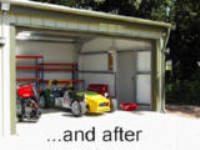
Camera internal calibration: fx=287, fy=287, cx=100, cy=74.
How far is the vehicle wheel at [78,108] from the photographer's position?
9.05 m

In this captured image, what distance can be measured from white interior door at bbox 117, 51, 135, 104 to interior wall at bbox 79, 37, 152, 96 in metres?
0.39

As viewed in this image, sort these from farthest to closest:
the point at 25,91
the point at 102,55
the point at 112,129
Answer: the point at 102,55 → the point at 25,91 → the point at 112,129

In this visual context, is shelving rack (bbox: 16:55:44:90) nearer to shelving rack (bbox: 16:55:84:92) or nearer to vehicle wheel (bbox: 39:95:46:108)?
shelving rack (bbox: 16:55:84:92)

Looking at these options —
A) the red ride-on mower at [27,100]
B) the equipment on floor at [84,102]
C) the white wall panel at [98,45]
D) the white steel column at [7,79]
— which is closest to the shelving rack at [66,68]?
the white wall panel at [98,45]

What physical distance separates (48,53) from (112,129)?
708cm

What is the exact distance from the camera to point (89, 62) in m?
13.5

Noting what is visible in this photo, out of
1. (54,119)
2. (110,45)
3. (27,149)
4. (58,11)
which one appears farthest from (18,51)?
(27,149)

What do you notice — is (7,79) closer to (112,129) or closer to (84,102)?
(112,129)

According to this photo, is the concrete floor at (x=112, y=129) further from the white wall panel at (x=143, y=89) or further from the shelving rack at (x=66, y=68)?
the shelving rack at (x=66, y=68)

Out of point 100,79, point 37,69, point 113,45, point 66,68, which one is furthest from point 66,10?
point 66,68

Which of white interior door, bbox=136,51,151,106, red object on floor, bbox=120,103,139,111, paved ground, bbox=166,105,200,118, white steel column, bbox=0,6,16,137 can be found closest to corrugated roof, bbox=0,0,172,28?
white steel column, bbox=0,6,16,137

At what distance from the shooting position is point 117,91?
12.2 metres

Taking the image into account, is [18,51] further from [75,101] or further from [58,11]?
[58,11]

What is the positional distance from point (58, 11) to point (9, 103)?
261 centimetres
